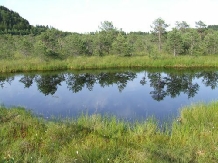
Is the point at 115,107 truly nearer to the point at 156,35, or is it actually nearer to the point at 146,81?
the point at 146,81

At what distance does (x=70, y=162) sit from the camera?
19.4ft

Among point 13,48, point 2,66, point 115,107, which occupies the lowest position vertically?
point 115,107

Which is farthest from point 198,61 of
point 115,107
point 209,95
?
point 115,107

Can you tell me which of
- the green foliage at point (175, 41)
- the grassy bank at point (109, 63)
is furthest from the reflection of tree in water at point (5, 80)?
the green foliage at point (175, 41)

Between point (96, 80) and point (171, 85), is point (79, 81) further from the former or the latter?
point (171, 85)

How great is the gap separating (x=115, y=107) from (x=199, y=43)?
29756 millimetres

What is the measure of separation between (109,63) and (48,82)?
Answer: 11329 millimetres

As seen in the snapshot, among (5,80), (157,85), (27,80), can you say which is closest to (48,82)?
(27,80)

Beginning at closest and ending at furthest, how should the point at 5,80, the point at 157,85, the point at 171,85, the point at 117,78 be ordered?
the point at 171,85 < the point at 157,85 < the point at 5,80 < the point at 117,78

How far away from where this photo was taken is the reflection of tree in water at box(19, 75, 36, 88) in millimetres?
23280

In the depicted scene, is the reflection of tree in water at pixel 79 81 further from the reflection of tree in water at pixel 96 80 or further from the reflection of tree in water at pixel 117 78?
the reflection of tree in water at pixel 117 78

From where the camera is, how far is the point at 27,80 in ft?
81.9

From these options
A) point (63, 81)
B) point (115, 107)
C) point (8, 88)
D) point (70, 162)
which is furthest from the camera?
point (63, 81)

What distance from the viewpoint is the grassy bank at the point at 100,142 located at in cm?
636
